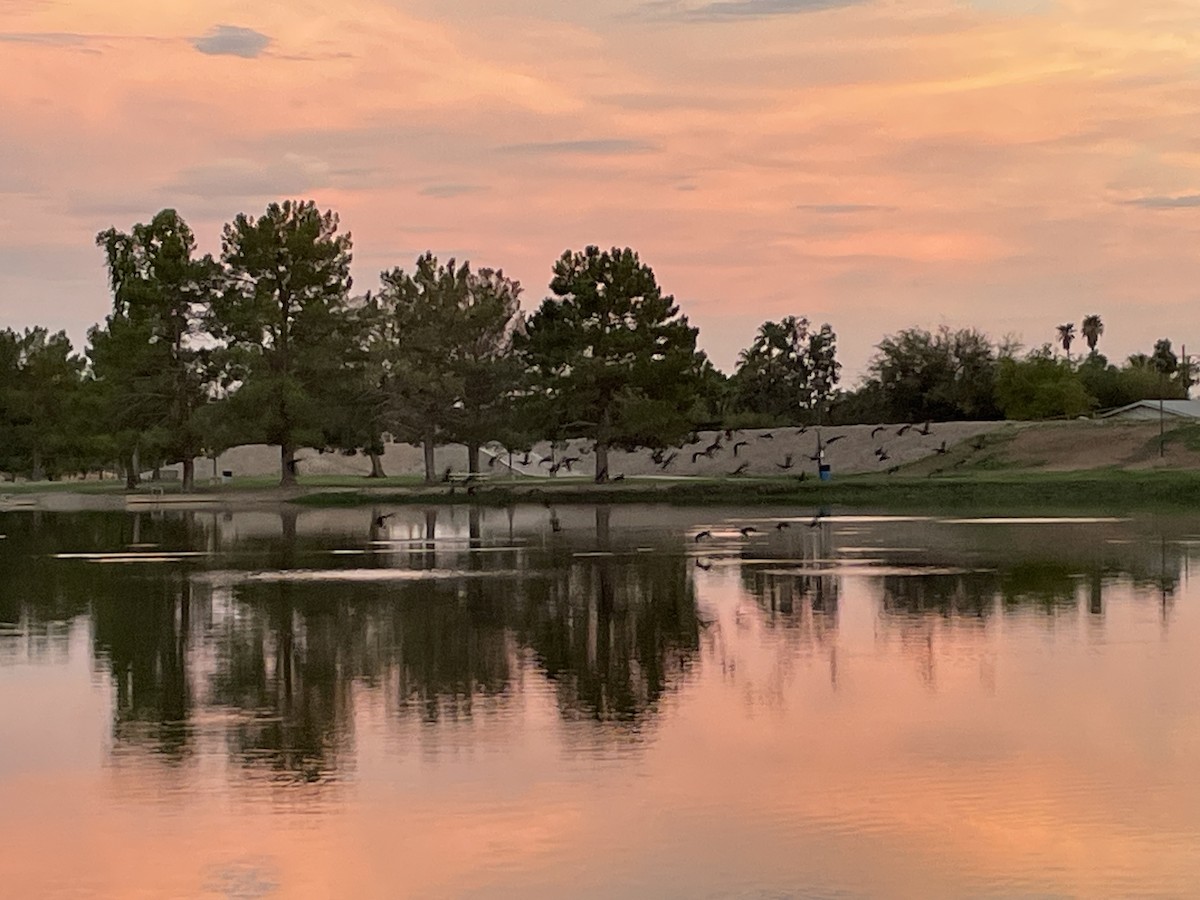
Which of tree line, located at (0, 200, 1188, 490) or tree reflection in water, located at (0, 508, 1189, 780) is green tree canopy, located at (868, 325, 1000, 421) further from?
tree reflection in water, located at (0, 508, 1189, 780)

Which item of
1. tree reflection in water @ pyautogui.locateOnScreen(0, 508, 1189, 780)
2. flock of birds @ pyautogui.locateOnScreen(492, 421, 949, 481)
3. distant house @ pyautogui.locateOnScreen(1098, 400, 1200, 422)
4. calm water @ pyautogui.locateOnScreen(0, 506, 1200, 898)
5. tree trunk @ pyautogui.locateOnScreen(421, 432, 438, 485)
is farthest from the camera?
distant house @ pyautogui.locateOnScreen(1098, 400, 1200, 422)

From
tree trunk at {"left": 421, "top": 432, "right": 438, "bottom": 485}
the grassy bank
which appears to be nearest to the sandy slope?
tree trunk at {"left": 421, "top": 432, "right": 438, "bottom": 485}

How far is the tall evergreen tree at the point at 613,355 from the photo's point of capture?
98688 millimetres

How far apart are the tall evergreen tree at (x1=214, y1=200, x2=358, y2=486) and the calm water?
61759mm

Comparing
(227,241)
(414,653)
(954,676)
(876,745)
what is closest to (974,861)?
(876,745)

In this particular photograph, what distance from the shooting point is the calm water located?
13805mm

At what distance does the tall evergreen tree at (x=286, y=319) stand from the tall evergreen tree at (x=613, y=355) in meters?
11.0

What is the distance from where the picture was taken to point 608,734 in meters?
19.5

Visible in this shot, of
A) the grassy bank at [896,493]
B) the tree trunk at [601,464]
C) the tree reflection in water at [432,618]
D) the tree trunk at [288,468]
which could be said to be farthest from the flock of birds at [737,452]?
the tree reflection in water at [432,618]

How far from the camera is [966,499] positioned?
272 ft

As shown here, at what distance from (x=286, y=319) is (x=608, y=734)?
88.0 metres

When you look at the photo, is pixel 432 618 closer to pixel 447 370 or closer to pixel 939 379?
pixel 447 370

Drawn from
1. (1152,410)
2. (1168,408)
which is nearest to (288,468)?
(1152,410)

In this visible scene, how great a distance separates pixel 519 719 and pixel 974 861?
7437 mm
